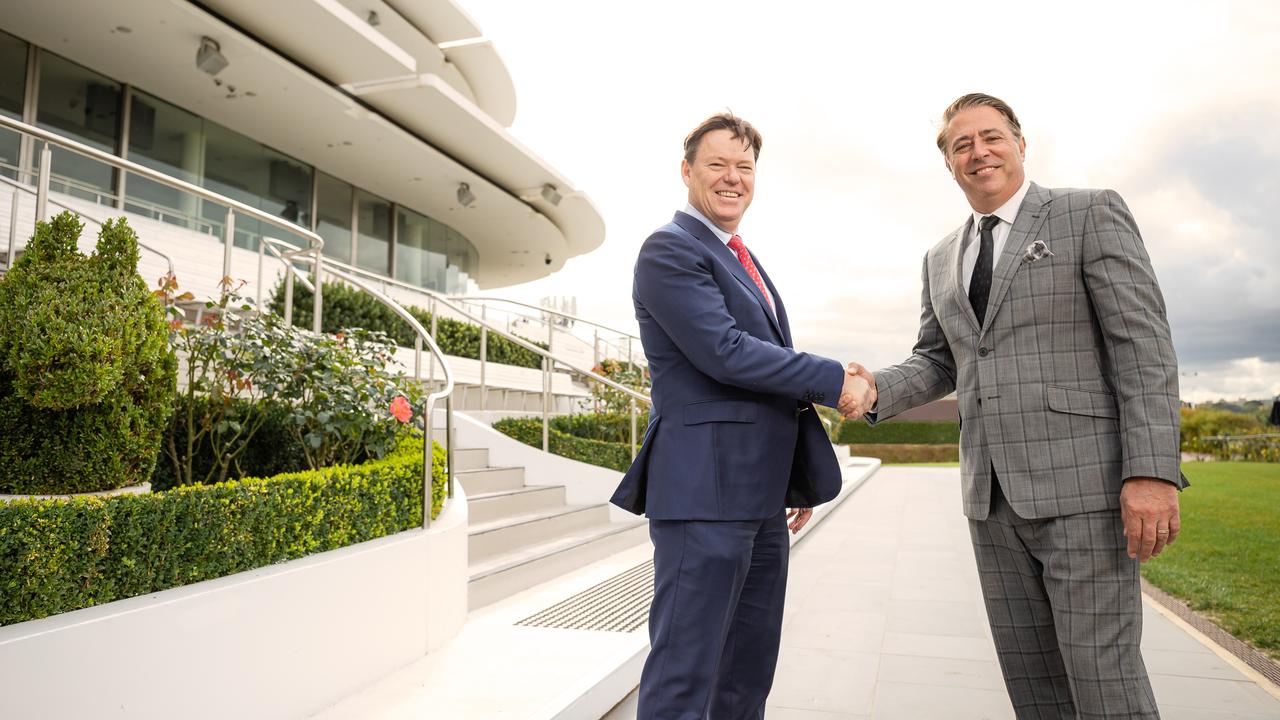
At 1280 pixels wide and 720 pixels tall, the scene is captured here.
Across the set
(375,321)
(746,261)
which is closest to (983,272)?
(746,261)

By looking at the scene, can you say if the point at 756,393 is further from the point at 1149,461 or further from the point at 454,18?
the point at 454,18

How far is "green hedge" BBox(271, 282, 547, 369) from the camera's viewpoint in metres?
8.14

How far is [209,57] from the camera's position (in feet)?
32.4

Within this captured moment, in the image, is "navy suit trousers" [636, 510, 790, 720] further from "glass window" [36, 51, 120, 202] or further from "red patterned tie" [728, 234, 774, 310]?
"glass window" [36, 51, 120, 202]

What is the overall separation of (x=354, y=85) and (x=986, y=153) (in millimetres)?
11482

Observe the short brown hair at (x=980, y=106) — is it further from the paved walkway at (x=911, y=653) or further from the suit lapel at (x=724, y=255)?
the paved walkway at (x=911, y=653)

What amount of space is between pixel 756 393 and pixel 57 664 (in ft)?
6.54

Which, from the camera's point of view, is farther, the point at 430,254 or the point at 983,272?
the point at 430,254

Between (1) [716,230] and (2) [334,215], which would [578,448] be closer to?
(1) [716,230]

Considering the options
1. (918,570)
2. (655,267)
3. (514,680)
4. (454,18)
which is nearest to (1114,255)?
(655,267)

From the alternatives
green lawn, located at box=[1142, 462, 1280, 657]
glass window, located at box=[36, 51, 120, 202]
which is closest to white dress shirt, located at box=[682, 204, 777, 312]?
green lawn, located at box=[1142, 462, 1280, 657]

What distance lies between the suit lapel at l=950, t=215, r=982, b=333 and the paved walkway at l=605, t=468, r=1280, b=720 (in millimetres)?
1879

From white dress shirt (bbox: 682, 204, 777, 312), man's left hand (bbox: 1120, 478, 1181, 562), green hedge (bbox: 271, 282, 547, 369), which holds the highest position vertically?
green hedge (bbox: 271, 282, 547, 369)

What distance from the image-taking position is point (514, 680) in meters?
3.26
